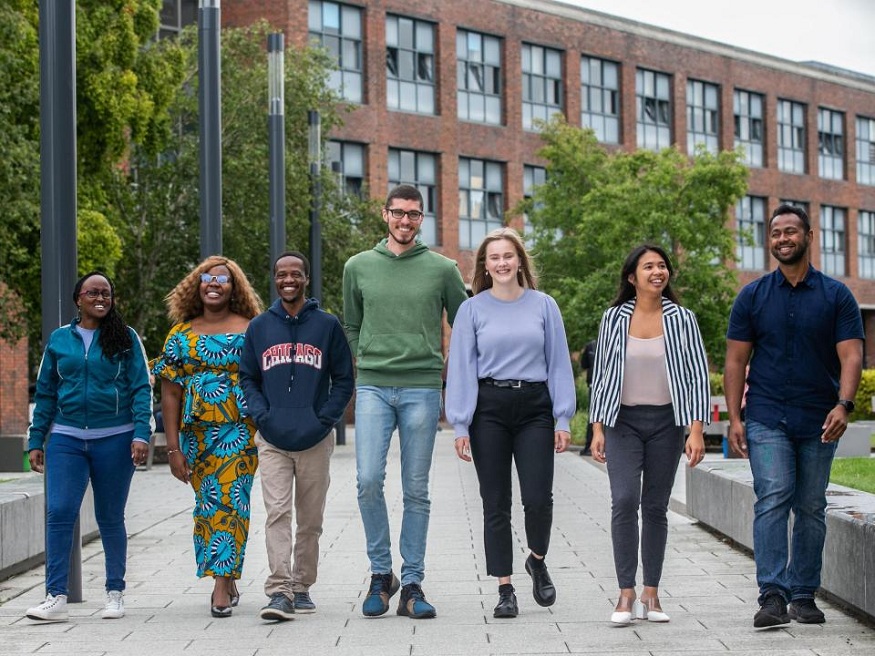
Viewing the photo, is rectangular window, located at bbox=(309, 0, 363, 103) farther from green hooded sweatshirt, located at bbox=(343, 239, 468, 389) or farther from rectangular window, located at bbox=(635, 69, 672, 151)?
green hooded sweatshirt, located at bbox=(343, 239, 468, 389)

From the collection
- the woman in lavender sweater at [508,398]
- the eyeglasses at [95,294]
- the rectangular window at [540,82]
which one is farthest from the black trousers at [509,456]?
the rectangular window at [540,82]

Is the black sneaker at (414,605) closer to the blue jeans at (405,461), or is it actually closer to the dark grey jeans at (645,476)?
the blue jeans at (405,461)

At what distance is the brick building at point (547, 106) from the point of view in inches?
1902

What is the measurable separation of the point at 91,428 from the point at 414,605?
6.13 feet

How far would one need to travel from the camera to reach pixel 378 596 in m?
8.05

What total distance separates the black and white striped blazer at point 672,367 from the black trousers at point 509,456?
287 millimetres

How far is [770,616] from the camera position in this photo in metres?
7.39

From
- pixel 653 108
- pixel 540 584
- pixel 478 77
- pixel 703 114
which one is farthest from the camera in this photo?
pixel 703 114

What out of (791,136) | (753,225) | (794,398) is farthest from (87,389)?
(791,136)

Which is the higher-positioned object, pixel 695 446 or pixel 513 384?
pixel 513 384

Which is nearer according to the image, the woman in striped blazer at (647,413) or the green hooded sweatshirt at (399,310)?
the woman in striped blazer at (647,413)

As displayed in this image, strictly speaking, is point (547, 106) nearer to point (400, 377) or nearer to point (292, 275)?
point (292, 275)

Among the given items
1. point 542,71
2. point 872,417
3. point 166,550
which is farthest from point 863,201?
point 166,550

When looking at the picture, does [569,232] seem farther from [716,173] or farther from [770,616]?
[770,616]
